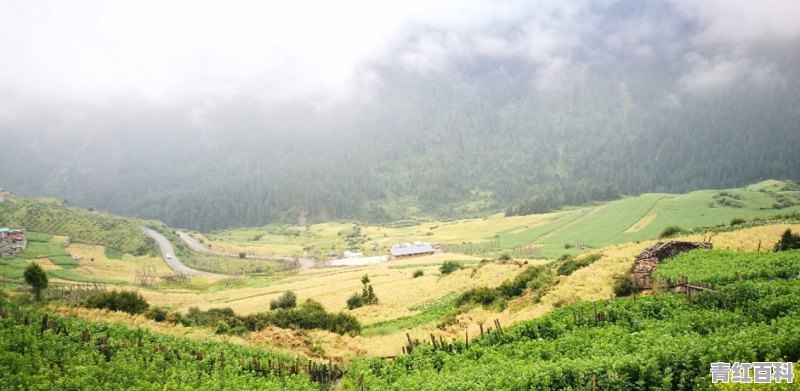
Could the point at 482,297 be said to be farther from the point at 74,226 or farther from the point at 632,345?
the point at 74,226

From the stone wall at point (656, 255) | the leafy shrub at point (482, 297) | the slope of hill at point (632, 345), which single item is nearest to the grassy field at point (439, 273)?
the stone wall at point (656, 255)

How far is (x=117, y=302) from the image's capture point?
40.4 m

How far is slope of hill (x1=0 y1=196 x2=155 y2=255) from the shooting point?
16112cm

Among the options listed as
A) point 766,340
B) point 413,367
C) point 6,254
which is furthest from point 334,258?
point 766,340

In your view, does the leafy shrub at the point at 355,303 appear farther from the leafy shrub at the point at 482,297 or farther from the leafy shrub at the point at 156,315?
the leafy shrub at the point at 156,315

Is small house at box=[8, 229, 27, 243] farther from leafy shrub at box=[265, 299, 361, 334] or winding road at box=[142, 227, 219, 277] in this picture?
leafy shrub at box=[265, 299, 361, 334]

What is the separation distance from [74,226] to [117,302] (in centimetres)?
15762

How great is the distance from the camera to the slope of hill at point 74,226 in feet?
529

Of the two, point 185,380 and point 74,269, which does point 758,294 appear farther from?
point 74,269

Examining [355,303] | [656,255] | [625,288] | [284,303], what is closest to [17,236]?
[284,303]

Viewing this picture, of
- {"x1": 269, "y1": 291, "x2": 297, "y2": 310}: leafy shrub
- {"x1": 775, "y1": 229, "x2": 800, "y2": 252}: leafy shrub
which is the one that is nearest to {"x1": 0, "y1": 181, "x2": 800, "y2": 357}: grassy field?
{"x1": 775, "y1": 229, "x2": 800, "y2": 252}: leafy shrub

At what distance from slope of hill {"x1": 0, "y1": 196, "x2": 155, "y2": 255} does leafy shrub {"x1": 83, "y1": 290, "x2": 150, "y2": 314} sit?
462 ft

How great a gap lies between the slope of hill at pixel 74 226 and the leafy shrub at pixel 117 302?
141 metres

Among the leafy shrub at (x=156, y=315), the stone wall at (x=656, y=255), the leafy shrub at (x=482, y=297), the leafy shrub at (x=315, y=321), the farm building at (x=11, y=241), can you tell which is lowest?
the leafy shrub at (x=315, y=321)
